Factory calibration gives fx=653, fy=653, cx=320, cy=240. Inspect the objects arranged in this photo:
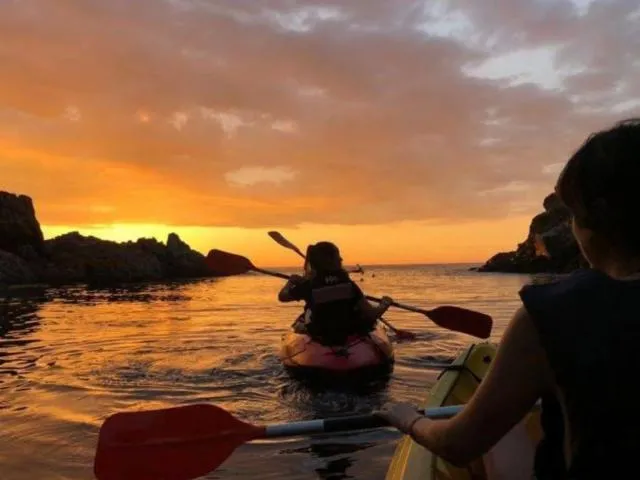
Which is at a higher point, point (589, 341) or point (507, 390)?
point (589, 341)

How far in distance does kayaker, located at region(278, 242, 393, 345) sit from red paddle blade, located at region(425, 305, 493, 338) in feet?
5.16

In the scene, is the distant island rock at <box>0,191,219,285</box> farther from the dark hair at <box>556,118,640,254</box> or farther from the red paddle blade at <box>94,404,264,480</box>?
the dark hair at <box>556,118,640,254</box>

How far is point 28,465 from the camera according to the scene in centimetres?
579

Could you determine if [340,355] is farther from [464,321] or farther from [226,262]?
[226,262]

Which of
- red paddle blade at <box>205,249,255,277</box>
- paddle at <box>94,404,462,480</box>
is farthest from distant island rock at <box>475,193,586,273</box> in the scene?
paddle at <box>94,404,462,480</box>

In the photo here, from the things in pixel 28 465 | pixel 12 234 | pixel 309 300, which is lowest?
pixel 28 465

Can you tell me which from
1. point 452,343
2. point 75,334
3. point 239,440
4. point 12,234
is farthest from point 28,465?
point 12,234

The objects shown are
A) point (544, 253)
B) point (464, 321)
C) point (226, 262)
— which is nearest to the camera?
point (464, 321)

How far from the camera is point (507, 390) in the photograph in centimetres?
168

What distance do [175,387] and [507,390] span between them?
7.88 m

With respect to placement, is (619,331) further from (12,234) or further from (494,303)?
(12,234)

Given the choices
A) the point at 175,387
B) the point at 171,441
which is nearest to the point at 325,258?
the point at 175,387

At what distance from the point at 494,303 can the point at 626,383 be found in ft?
80.4

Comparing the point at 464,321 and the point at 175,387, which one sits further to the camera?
the point at 175,387
